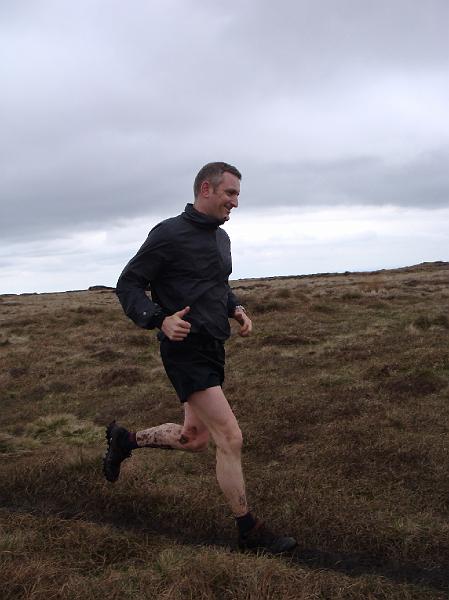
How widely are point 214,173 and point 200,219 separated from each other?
0.38m

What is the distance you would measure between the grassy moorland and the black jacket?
1.70 meters

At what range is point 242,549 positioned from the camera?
172 inches

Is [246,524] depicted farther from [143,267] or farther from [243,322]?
[143,267]

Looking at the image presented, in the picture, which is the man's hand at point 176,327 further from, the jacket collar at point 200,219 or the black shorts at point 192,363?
the jacket collar at point 200,219

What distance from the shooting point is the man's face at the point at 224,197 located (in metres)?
4.65

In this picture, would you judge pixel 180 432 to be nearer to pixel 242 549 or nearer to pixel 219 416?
pixel 219 416

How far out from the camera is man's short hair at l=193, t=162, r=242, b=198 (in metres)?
4.66

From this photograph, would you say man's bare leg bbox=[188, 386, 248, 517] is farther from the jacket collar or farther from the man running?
the jacket collar

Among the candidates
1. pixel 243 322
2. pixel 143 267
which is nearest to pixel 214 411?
pixel 243 322

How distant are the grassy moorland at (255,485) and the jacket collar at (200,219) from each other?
242 cm

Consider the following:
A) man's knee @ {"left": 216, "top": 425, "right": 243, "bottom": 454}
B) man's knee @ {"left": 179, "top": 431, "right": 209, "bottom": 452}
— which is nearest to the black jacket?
man's knee @ {"left": 216, "top": 425, "right": 243, "bottom": 454}

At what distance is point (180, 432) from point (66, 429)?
14.6 feet

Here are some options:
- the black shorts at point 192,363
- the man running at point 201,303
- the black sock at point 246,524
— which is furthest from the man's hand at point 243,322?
the black sock at point 246,524

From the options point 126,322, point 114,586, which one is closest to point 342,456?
point 114,586
